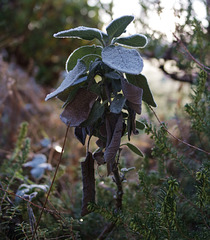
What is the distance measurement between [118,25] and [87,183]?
32 cm

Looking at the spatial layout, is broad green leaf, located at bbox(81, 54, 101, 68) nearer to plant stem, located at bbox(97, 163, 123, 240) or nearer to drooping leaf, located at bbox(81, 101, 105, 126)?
drooping leaf, located at bbox(81, 101, 105, 126)

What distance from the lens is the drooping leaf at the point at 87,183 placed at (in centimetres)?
55

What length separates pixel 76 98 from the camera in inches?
19.3

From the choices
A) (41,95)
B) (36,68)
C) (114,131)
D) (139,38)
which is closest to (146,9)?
(139,38)

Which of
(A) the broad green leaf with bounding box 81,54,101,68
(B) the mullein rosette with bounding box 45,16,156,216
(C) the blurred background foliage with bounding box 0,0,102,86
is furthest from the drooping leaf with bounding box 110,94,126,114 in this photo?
(C) the blurred background foliage with bounding box 0,0,102,86

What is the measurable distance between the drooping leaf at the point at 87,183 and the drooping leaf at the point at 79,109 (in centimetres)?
12

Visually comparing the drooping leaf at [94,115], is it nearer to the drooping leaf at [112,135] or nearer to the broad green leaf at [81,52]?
the drooping leaf at [112,135]

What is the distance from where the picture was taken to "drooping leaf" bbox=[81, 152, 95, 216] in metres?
0.55

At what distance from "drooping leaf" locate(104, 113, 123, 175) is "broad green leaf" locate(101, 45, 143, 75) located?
10 centimetres

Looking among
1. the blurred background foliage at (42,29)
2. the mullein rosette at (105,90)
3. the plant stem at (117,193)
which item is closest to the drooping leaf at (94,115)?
the mullein rosette at (105,90)

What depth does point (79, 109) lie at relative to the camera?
0.48m

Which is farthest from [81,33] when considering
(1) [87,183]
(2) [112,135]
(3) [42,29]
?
(3) [42,29]

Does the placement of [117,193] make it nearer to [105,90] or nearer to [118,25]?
[105,90]

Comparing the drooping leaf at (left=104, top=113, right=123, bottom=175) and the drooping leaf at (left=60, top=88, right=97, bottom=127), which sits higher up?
the drooping leaf at (left=60, top=88, right=97, bottom=127)
